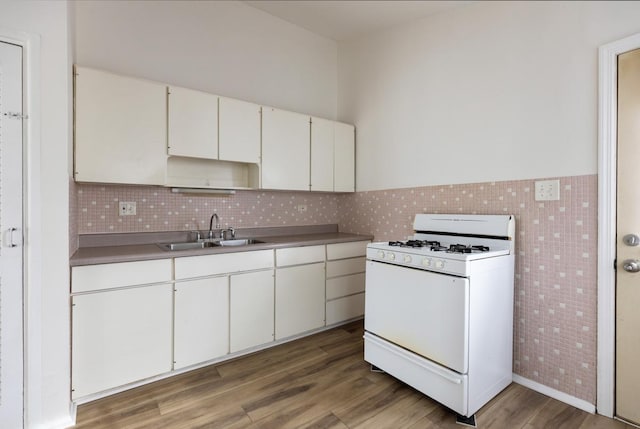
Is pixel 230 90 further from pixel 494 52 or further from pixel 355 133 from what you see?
pixel 494 52

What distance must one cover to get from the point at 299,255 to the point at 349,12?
89.5 inches

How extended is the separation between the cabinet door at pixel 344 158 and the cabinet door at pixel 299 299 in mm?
923

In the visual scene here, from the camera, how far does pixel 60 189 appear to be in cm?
175

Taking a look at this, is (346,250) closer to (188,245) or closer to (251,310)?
(251,310)

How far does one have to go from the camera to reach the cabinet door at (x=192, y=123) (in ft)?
7.89

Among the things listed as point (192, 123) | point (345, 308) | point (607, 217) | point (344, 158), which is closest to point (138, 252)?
point (192, 123)

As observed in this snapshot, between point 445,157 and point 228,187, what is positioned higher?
point 445,157

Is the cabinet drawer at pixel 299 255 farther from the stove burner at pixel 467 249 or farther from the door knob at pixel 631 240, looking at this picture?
the door knob at pixel 631 240

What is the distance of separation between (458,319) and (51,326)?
2194mm

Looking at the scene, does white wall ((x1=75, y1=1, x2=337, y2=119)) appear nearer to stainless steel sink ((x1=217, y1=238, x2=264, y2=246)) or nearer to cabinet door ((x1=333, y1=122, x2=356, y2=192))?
cabinet door ((x1=333, y1=122, x2=356, y2=192))

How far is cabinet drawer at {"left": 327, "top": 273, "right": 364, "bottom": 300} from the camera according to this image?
120 inches

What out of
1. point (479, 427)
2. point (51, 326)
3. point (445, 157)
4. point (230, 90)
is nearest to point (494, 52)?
point (445, 157)

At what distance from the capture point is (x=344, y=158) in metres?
3.41

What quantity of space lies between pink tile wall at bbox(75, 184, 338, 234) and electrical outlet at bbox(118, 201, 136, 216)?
24 millimetres
